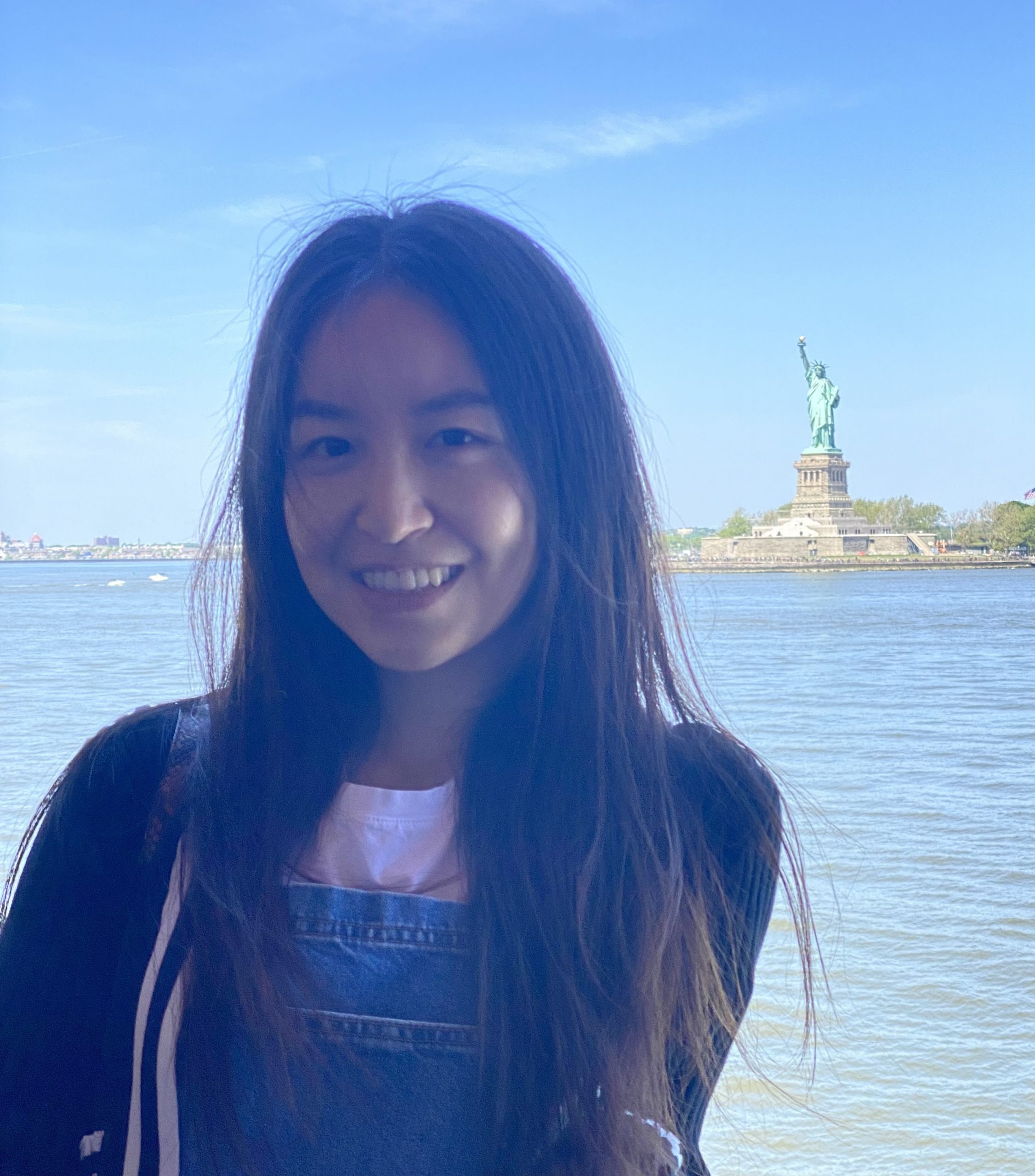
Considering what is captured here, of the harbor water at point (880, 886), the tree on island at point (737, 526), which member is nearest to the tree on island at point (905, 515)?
the tree on island at point (737, 526)

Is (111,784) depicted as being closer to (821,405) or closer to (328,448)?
(328,448)

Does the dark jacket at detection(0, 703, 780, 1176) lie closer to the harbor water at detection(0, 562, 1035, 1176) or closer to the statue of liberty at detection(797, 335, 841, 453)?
the harbor water at detection(0, 562, 1035, 1176)

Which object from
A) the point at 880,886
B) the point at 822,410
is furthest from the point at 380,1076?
the point at 822,410

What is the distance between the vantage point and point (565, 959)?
3.21 feet

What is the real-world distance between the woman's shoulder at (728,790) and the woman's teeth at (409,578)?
0.22 meters

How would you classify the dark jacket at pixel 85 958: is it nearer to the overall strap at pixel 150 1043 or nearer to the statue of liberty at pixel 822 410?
the overall strap at pixel 150 1043

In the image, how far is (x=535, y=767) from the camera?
1059 mm

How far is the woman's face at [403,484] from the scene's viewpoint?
3.25 ft

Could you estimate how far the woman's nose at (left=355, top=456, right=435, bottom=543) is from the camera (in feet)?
3.22

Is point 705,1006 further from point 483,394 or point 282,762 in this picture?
point 483,394

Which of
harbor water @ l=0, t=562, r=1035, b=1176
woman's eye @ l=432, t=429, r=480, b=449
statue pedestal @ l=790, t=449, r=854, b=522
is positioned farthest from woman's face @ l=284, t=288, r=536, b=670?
statue pedestal @ l=790, t=449, r=854, b=522

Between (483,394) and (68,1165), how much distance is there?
60cm

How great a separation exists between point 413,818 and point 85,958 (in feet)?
0.81

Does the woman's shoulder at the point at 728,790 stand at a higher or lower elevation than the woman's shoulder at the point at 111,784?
lower
